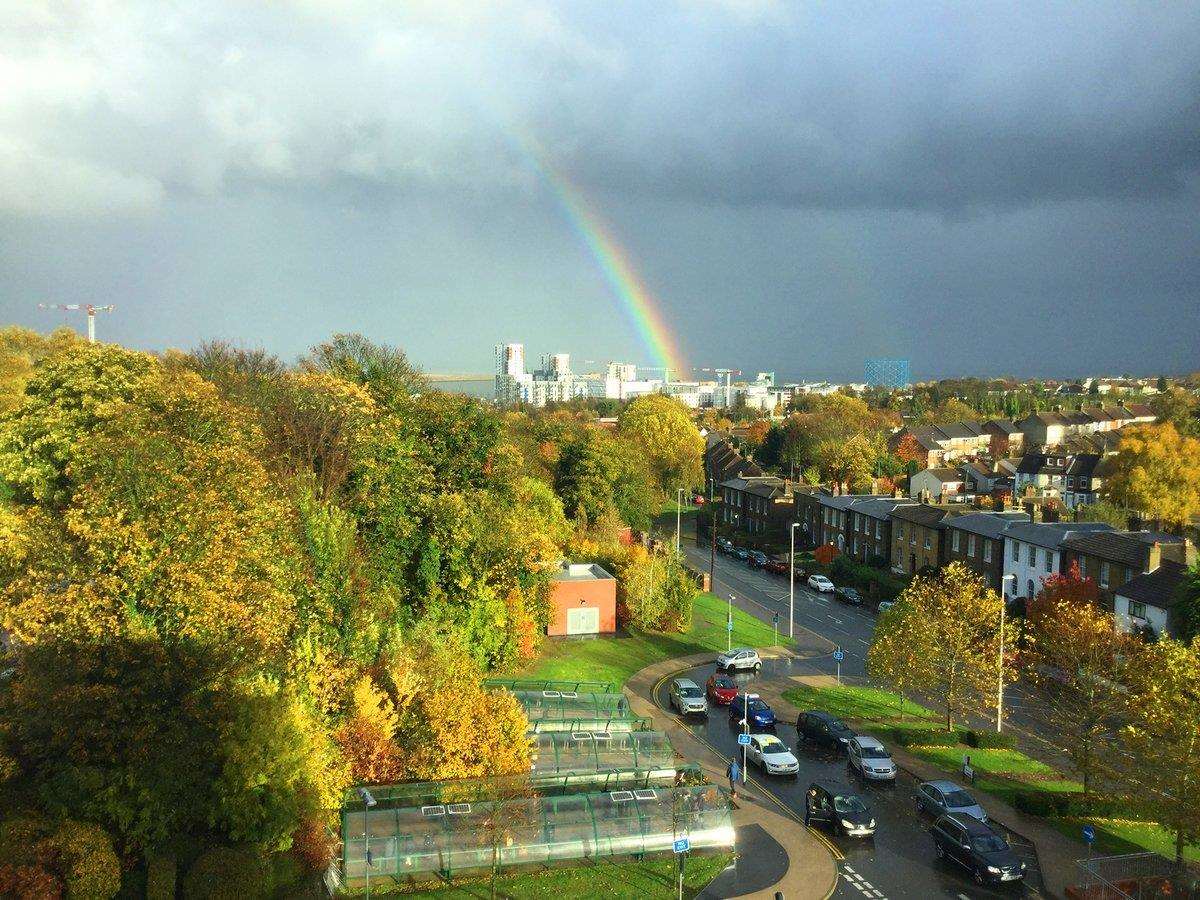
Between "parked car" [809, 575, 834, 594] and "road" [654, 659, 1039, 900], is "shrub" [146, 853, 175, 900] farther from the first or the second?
"parked car" [809, 575, 834, 594]

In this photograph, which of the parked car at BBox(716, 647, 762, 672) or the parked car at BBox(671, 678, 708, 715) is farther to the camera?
the parked car at BBox(716, 647, 762, 672)

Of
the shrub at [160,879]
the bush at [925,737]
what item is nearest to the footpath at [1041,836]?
the bush at [925,737]

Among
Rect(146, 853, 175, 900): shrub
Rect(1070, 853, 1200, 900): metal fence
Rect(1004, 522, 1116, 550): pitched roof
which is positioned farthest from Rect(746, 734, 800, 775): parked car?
Rect(1004, 522, 1116, 550): pitched roof

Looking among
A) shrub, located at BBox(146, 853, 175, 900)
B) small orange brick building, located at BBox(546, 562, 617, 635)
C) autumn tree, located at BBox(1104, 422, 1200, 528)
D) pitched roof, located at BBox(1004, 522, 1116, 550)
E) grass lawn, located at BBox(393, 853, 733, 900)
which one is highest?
autumn tree, located at BBox(1104, 422, 1200, 528)

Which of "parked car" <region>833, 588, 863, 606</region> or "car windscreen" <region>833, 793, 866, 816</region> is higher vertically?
"parked car" <region>833, 588, 863, 606</region>

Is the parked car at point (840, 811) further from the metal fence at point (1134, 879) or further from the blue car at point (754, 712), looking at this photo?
the blue car at point (754, 712)

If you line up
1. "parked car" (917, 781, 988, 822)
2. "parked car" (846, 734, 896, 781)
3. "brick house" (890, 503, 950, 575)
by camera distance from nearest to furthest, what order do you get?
1. "parked car" (917, 781, 988, 822)
2. "parked car" (846, 734, 896, 781)
3. "brick house" (890, 503, 950, 575)

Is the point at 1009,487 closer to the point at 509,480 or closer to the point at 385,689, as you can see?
the point at 509,480
